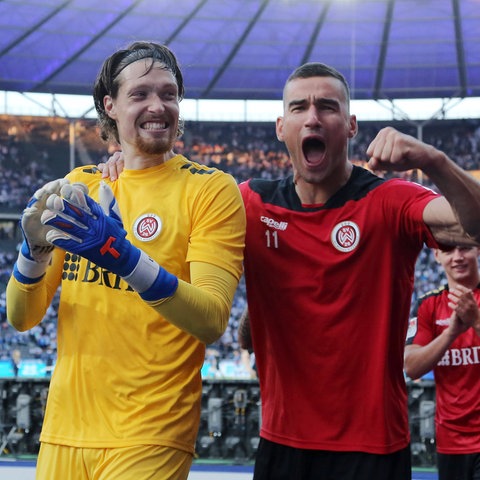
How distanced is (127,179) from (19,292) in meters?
0.56

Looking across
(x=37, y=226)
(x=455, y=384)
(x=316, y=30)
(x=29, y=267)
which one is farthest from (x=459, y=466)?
(x=316, y=30)

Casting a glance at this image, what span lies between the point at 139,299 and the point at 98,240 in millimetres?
448

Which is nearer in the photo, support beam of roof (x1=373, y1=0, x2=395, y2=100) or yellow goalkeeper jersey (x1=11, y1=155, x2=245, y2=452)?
yellow goalkeeper jersey (x1=11, y1=155, x2=245, y2=452)

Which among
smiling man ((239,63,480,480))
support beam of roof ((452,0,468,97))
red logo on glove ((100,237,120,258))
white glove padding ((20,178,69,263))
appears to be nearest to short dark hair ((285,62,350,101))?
smiling man ((239,63,480,480))

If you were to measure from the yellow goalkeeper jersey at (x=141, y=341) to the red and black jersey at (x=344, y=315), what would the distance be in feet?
1.53

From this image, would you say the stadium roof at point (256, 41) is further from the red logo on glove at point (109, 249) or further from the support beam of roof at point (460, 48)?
the red logo on glove at point (109, 249)

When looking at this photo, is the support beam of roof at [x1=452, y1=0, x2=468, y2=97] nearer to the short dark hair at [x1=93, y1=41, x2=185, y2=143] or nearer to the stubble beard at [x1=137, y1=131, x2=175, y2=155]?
the short dark hair at [x1=93, y1=41, x2=185, y2=143]

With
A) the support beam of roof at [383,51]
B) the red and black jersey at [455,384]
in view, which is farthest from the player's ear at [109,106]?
the support beam of roof at [383,51]

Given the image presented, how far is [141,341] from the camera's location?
2.81m

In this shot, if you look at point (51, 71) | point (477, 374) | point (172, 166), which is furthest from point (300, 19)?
point (172, 166)

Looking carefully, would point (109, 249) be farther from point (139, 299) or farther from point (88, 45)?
point (88, 45)

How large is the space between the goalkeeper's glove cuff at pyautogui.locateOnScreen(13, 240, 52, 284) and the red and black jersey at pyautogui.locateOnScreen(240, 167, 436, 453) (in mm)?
908

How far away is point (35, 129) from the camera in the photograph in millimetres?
28938

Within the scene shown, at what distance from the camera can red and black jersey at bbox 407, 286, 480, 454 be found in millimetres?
5160
